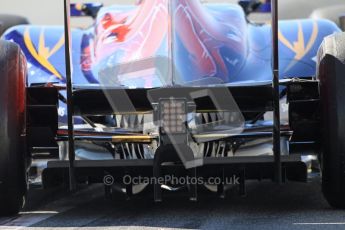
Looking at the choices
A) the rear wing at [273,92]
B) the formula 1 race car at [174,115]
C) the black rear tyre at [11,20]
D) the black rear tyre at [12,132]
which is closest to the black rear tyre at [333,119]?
the formula 1 race car at [174,115]

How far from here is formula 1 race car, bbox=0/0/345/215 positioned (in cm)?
457

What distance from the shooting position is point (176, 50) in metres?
5.01

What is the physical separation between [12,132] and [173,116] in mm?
968

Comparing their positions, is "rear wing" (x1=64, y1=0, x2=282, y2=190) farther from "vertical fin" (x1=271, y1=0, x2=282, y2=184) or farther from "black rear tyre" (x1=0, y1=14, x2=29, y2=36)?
"black rear tyre" (x1=0, y1=14, x2=29, y2=36)

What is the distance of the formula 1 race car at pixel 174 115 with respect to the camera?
4.57 meters

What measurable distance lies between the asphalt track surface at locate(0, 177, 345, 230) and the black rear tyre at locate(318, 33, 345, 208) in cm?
19

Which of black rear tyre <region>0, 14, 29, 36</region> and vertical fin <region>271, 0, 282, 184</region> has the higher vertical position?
black rear tyre <region>0, 14, 29, 36</region>

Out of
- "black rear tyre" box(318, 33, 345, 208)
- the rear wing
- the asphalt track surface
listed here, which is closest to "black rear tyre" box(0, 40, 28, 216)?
the asphalt track surface

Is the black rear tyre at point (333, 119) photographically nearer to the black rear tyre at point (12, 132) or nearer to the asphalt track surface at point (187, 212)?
the asphalt track surface at point (187, 212)

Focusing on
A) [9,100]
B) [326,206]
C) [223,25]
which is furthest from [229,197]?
[9,100]

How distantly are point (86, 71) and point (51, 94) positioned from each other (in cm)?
59

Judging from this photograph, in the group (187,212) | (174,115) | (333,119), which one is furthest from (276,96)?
(187,212)

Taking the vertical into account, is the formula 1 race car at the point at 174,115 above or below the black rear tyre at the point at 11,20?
below

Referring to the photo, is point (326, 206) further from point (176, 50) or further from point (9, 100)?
point (9, 100)
